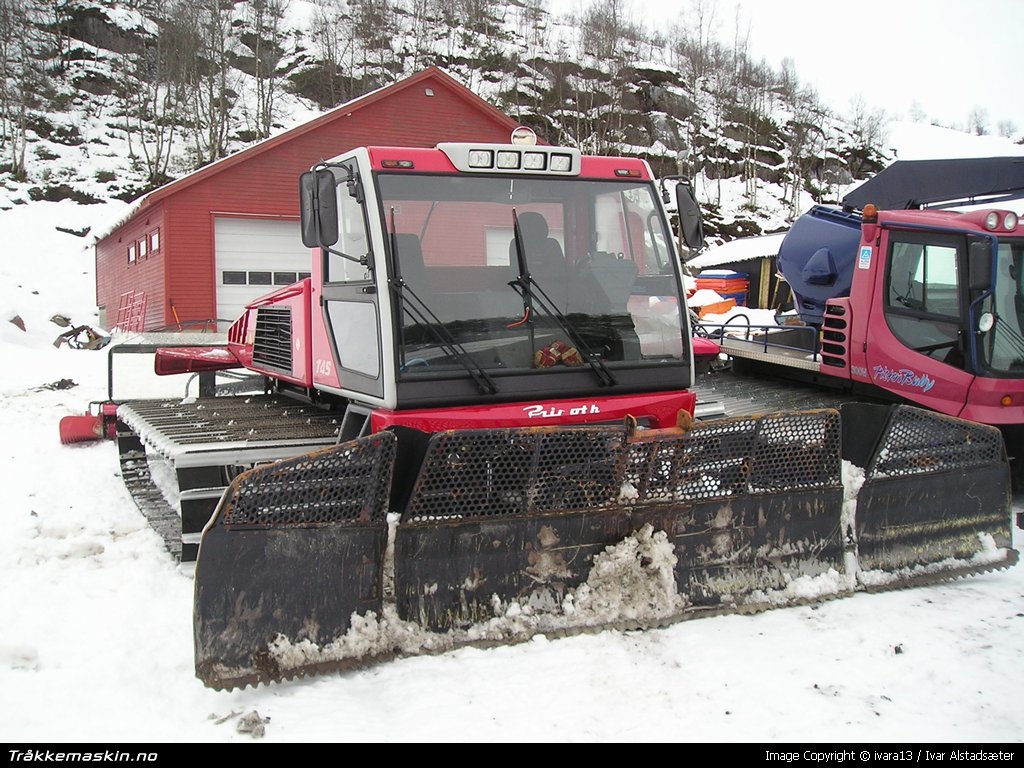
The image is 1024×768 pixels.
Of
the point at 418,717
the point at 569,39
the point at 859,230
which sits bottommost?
the point at 418,717

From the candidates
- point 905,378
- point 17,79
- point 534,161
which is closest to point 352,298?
point 534,161

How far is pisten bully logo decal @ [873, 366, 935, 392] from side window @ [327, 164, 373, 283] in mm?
4580

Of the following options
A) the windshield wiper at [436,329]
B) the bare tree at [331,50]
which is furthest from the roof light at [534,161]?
the bare tree at [331,50]

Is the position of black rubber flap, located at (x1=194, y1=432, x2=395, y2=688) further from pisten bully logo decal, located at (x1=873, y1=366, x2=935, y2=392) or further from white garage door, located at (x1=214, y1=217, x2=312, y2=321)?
white garage door, located at (x1=214, y1=217, x2=312, y2=321)

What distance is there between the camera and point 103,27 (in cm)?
4366

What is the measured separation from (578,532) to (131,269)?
909 inches

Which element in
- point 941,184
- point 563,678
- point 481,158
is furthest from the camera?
point 941,184

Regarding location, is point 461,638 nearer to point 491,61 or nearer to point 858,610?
point 858,610

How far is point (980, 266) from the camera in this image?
643cm

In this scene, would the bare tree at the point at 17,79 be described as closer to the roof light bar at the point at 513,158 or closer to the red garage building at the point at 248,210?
the red garage building at the point at 248,210

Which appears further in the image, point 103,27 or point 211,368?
point 103,27

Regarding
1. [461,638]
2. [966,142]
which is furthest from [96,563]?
[966,142]

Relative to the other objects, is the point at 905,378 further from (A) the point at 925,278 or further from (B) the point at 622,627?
(B) the point at 622,627

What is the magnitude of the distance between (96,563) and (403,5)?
55224 mm
